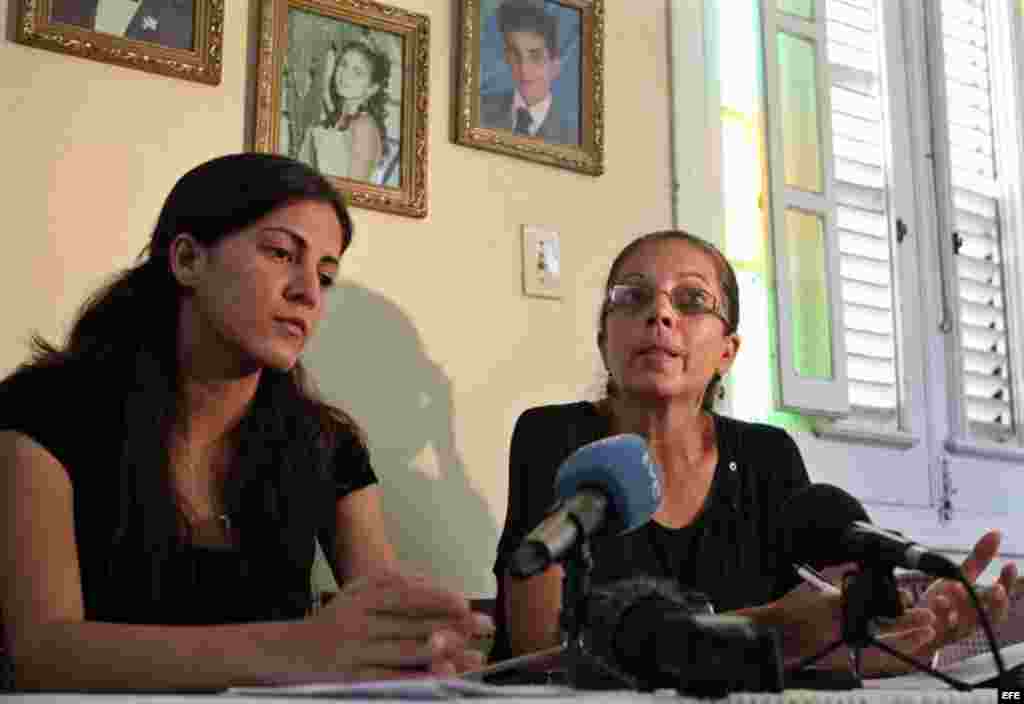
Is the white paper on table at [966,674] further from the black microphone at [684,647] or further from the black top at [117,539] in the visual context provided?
the black top at [117,539]

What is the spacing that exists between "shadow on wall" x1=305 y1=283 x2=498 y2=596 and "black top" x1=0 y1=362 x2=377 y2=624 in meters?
0.44

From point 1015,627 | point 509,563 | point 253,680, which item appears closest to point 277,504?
point 253,680

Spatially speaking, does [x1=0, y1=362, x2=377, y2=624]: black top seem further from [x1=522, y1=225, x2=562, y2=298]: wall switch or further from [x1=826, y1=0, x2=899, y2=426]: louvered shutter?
[x1=826, y1=0, x2=899, y2=426]: louvered shutter

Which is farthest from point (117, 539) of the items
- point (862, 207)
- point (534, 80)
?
point (862, 207)

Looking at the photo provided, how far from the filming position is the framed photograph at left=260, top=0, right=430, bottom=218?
213cm

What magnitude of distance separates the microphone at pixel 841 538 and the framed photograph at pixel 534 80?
1.28 meters

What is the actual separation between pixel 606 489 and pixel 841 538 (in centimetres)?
27

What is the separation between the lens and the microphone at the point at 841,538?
3.64 feet

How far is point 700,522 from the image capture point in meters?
1.96

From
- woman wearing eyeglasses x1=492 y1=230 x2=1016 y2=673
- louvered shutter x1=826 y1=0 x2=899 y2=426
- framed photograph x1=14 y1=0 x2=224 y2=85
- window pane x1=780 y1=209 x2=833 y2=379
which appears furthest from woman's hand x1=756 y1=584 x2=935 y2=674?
louvered shutter x1=826 y1=0 x2=899 y2=426

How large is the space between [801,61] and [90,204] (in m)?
1.79

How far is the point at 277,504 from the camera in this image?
171 centimetres

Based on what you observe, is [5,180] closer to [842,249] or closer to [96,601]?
[96,601]

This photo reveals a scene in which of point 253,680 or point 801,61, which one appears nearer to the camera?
point 253,680
